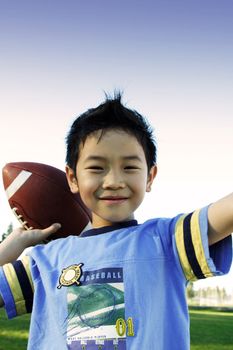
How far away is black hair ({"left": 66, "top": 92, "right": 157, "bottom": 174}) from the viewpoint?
233cm

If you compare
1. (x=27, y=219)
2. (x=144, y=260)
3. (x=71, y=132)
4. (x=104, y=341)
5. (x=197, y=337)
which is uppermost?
(x=71, y=132)

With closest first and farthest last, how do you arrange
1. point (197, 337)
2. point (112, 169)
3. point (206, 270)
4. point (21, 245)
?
point (206, 270)
point (112, 169)
point (21, 245)
point (197, 337)

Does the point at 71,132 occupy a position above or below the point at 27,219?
above

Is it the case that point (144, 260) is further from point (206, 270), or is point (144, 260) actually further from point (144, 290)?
point (206, 270)

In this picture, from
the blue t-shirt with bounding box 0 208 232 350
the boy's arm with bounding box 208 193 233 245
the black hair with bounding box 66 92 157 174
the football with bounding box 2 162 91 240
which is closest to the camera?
the boy's arm with bounding box 208 193 233 245

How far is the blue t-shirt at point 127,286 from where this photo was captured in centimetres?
201

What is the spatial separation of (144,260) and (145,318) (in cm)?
21

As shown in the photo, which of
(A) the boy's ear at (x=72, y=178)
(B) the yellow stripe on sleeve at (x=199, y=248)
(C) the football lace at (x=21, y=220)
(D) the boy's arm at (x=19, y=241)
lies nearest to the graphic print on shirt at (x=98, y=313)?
(B) the yellow stripe on sleeve at (x=199, y=248)

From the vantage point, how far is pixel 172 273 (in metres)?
2.10

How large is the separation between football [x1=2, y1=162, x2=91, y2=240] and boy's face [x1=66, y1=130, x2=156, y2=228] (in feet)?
1.78

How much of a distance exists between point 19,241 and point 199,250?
1.07 m

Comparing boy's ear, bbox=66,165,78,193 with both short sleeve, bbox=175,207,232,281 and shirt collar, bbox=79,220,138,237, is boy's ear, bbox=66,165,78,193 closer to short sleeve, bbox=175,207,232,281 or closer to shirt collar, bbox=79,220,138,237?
shirt collar, bbox=79,220,138,237

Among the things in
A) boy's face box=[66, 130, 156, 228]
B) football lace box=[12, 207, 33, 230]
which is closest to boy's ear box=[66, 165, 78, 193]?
boy's face box=[66, 130, 156, 228]

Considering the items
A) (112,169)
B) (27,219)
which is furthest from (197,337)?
(112,169)
